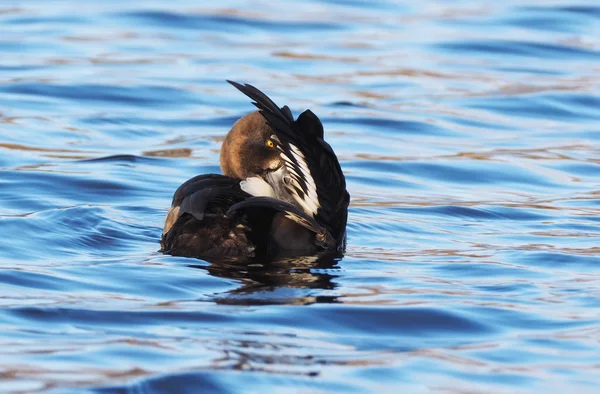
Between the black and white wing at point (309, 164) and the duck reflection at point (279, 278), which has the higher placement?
the black and white wing at point (309, 164)

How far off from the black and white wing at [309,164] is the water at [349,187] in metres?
0.27

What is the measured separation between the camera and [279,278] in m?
5.45

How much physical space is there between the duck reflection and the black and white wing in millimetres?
213

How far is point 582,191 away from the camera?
8.49m

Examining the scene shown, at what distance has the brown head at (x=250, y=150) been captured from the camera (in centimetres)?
642

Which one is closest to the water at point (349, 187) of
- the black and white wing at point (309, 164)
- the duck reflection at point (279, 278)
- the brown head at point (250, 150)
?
the duck reflection at point (279, 278)

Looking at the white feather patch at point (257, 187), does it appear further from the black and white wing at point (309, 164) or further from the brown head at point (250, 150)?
the brown head at point (250, 150)

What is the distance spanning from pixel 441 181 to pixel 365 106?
2.83 m

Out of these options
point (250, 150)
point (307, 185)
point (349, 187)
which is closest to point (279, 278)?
point (307, 185)

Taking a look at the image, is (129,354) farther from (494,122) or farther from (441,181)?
(494,122)

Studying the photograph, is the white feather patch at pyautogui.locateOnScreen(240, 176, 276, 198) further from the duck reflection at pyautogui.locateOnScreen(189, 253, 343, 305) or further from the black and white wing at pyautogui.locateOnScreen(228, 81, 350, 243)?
the duck reflection at pyautogui.locateOnScreen(189, 253, 343, 305)

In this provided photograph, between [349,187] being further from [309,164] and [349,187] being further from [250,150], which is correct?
[309,164]

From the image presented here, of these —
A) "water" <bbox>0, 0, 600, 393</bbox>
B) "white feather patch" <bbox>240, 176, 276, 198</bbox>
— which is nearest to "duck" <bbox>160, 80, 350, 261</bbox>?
"white feather patch" <bbox>240, 176, 276, 198</bbox>

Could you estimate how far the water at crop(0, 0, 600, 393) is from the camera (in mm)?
4324
